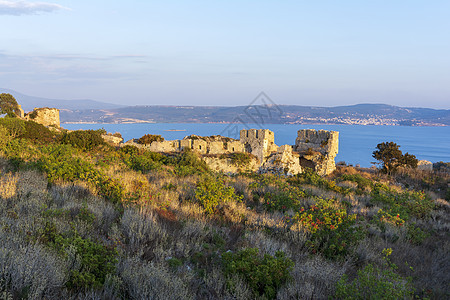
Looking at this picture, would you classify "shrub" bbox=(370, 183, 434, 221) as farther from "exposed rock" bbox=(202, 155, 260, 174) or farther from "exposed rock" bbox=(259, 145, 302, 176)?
"exposed rock" bbox=(259, 145, 302, 176)

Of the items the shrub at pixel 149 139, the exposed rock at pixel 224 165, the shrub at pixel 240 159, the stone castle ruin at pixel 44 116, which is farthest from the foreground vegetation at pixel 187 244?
the stone castle ruin at pixel 44 116

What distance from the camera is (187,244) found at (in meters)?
4.51

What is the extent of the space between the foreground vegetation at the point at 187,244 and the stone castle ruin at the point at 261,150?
37.4 feet

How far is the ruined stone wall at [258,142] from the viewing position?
Result: 22516mm

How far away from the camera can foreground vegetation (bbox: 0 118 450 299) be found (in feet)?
10.3

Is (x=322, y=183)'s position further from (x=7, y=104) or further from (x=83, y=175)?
(x=7, y=104)

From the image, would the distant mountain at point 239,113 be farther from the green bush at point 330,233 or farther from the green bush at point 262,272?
the green bush at point 262,272

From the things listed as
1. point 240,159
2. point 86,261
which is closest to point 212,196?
point 86,261

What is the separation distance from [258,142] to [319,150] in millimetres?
6482

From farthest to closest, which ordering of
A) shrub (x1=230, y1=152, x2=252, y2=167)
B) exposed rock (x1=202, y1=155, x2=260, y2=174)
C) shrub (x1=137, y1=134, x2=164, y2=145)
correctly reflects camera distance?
shrub (x1=137, y1=134, x2=164, y2=145)
shrub (x1=230, y1=152, x2=252, y2=167)
exposed rock (x1=202, y1=155, x2=260, y2=174)

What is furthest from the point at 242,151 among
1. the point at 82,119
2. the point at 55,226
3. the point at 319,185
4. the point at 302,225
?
the point at 82,119

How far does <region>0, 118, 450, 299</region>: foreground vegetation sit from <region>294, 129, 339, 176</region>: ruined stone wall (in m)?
14.9

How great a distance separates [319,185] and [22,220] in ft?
40.8

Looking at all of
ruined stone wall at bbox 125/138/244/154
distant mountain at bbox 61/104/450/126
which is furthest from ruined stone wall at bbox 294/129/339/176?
distant mountain at bbox 61/104/450/126
